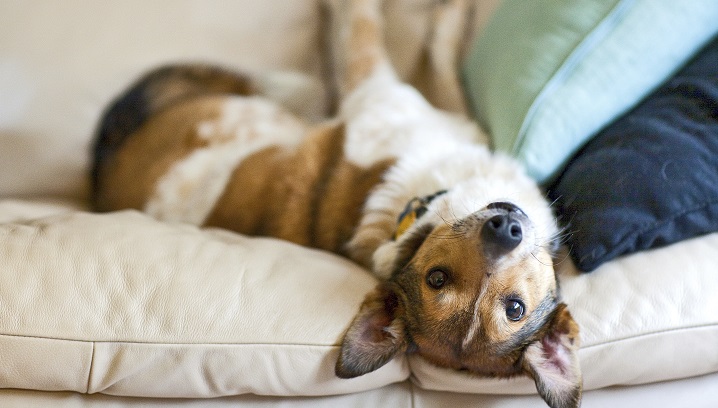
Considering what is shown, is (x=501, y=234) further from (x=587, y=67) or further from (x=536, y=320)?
(x=587, y=67)

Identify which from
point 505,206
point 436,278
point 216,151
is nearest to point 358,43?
point 216,151

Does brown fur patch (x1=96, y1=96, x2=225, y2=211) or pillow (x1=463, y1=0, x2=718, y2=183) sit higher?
pillow (x1=463, y1=0, x2=718, y2=183)

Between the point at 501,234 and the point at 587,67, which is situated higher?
the point at 587,67

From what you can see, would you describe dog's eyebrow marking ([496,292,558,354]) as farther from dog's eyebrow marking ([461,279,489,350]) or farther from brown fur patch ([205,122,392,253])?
brown fur patch ([205,122,392,253])

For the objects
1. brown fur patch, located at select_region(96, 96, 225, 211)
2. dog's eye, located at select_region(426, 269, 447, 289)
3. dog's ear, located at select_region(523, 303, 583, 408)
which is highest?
dog's eye, located at select_region(426, 269, 447, 289)

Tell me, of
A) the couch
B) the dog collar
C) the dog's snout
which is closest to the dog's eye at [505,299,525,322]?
the couch

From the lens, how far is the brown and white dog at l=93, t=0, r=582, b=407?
1.54 meters

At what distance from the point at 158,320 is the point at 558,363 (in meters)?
1.06

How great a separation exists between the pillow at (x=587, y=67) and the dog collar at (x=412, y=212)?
1.05 ft

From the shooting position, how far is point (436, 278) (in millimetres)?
1587

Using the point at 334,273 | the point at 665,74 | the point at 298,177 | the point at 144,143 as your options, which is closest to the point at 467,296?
the point at 334,273

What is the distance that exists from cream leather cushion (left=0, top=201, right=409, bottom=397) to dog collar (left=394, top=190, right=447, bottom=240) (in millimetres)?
316

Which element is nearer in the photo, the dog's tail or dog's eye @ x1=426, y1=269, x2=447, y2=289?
dog's eye @ x1=426, y1=269, x2=447, y2=289

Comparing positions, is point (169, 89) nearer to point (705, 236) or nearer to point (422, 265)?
point (422, 265)
